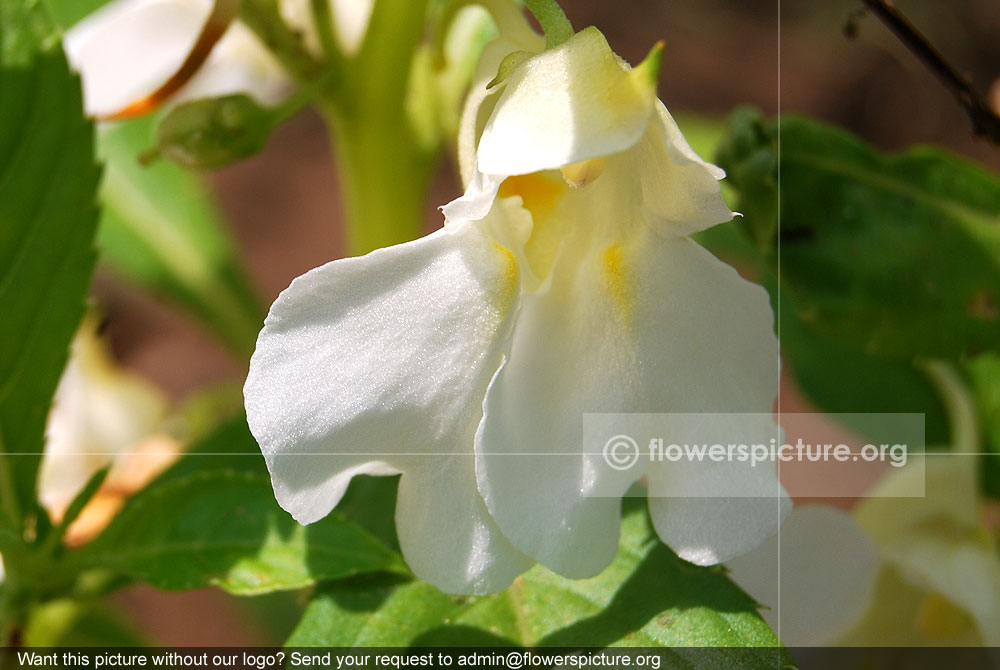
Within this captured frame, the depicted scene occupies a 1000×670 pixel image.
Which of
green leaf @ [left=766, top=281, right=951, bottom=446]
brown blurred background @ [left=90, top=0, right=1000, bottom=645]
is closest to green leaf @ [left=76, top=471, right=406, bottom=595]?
green leaf @ [left=766, top=281, right=951, bottom=446]

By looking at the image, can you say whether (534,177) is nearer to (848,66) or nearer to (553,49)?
(553,49)

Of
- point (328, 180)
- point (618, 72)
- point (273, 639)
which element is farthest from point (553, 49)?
point (328, 180)

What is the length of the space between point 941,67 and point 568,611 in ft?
1.13

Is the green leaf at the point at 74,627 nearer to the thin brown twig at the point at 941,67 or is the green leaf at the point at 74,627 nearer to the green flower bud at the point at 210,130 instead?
the green flower bud at the point at 210,130

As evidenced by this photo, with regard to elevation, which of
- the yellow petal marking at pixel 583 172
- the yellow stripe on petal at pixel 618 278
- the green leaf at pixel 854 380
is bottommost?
the green leaf at pixel 854 380

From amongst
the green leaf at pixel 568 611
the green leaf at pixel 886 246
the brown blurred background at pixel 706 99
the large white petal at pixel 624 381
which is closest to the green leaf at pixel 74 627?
the green leaf at pixel 568 611

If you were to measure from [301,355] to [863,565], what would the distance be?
0.34 metres

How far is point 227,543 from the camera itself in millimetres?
526

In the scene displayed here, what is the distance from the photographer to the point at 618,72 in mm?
410

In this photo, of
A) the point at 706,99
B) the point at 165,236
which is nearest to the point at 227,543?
the point at 165,236

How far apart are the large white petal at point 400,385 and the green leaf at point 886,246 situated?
30cm

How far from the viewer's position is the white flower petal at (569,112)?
0.40 metres

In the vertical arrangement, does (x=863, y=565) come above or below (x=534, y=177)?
below

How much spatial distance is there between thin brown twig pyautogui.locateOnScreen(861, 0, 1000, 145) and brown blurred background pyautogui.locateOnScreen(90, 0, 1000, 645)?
1.70 m
